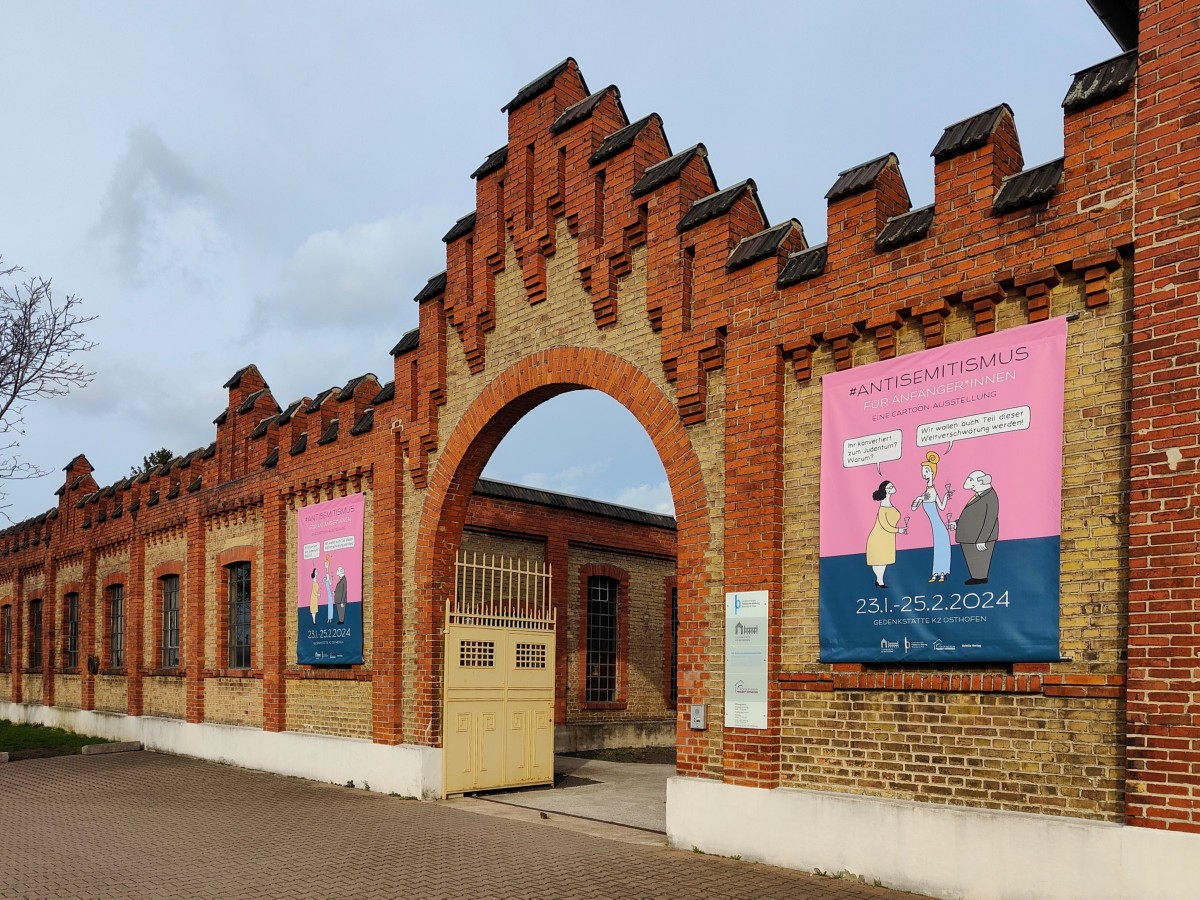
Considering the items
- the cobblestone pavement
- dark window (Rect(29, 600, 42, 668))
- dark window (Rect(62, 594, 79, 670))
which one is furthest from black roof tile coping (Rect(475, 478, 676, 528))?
dark window (Rect(29, 600, 42, 668))

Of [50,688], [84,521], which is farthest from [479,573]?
[50,688]

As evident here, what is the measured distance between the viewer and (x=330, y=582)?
15062 millimetres

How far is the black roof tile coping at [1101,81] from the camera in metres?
7.18

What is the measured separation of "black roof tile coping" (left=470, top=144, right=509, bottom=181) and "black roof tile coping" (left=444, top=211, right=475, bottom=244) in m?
0.51

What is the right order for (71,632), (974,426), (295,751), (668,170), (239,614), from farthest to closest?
(71,632) < (239,614) < (295,751) < (668,170) < (974,426)

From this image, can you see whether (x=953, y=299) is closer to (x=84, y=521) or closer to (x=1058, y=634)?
(x=1058, y=634)

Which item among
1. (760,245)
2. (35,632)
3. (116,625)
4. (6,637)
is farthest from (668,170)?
(6,637)

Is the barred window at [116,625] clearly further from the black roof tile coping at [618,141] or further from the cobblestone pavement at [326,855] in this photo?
the black roof tile coping at [618,141]

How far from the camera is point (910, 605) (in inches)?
316

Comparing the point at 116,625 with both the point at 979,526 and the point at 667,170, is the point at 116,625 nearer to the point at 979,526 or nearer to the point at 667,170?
the point at 667,170

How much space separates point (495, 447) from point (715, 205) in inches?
185

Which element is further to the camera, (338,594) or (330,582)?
(330,582)

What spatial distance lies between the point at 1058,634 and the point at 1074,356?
6.36 ft

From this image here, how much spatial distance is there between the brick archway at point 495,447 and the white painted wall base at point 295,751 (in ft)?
1.35
